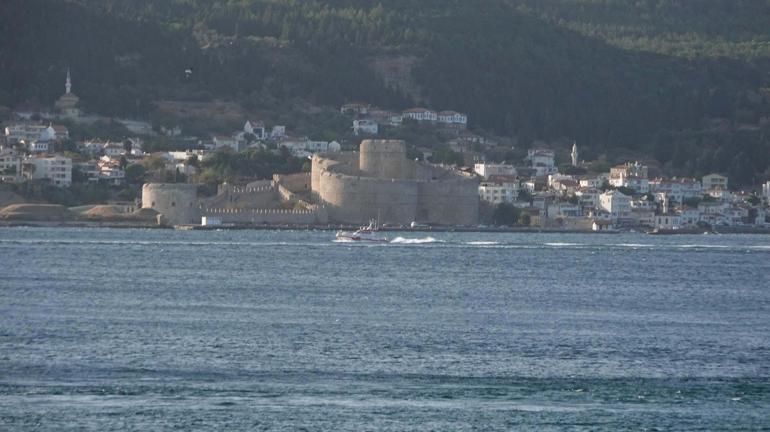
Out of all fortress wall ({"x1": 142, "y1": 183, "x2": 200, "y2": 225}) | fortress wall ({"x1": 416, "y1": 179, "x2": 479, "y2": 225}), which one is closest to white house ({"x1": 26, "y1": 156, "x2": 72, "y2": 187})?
fortress wall ({"x1": 142, "y1": 183, "x2": 200, "y2": 225})

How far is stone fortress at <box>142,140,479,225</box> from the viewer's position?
80.6m

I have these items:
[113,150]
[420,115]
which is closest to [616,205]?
[113,150]

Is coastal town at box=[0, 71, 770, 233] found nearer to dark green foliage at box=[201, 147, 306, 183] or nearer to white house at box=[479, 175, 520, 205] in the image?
white house at box=[479, 175, 520, 205]

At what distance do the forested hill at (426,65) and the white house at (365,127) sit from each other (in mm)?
6673

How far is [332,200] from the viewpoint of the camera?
84.1m

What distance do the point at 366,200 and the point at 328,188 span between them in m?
1.87

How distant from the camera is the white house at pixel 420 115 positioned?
12594 centimetres

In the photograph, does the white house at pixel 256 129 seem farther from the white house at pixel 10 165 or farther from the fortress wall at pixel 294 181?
the fortress wall at pixel 294 181

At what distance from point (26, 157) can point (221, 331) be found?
5899 cm

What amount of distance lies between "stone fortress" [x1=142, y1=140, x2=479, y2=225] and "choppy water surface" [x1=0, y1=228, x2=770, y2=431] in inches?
983

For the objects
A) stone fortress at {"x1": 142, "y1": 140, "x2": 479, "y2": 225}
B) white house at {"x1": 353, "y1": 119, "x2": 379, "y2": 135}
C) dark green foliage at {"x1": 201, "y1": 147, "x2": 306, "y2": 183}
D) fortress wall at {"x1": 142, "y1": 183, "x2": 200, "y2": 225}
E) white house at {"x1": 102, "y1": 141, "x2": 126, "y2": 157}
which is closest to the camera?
fortress wall at {"x1": 142, "y1": 183, "x2": 200, "y2": 225}

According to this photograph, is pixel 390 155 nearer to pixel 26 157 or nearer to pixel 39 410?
pixel 26 157

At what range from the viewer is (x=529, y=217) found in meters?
87.0

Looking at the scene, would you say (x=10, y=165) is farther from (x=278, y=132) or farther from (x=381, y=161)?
(x=278, y=132)
